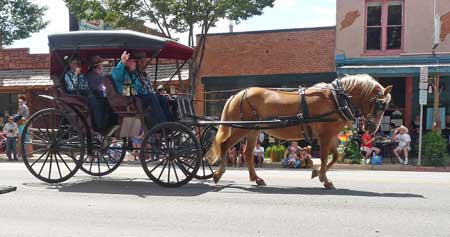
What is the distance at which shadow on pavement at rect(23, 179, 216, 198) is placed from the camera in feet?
27.5

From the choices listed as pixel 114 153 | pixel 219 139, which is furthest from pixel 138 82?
pixel 114 153

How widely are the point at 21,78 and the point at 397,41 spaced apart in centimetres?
1617

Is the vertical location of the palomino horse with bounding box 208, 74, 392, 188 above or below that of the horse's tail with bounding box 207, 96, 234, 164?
above

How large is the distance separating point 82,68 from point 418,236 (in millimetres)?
6508

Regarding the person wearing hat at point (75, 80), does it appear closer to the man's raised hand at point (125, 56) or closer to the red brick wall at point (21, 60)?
the man's raised hand at point (125, 56)

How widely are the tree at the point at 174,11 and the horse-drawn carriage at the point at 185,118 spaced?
958 cm

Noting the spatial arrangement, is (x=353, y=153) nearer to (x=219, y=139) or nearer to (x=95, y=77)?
(x=219, y=139)

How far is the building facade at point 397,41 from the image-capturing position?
1959 cm

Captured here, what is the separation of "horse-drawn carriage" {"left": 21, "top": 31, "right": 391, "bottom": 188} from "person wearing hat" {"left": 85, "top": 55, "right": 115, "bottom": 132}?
0.44ft

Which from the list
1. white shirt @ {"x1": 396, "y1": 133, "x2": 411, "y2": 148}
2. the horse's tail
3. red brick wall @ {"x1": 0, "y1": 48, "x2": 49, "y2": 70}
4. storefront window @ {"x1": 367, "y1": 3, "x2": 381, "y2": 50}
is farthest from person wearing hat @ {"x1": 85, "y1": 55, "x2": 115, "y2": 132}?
red brick wall @ {"x1": 0, "y1": 48, "x2": 49, "y2": 70}

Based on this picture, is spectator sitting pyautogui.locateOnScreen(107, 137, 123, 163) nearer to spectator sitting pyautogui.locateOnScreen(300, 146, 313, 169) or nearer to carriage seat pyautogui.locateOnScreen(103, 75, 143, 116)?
carriage seat pyautogui.locateOnScreen(103, 75, 143, 116)

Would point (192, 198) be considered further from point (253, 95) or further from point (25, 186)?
point (25, 186)

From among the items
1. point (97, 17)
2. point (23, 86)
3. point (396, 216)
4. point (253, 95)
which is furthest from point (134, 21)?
point (396, 216)

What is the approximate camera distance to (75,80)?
9539mm
